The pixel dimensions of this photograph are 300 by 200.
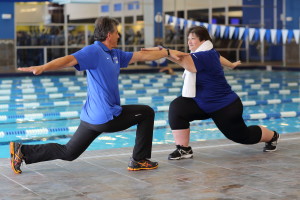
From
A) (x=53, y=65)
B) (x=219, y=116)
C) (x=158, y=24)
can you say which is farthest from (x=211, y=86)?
(x=158, y=24)

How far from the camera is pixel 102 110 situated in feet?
15.5

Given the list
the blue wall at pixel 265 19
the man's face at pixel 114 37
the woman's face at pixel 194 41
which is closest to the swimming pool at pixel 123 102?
the woman's face at pixel 194 41

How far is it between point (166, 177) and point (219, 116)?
1003 mm

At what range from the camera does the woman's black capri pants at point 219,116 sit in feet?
17.7

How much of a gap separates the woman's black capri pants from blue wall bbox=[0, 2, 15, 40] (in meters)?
17.0

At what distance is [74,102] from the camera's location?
1213 cm

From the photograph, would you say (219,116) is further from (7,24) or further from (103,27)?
(7,24)

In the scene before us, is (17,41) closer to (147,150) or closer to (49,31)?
(49,31)

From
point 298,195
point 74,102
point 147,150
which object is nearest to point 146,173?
point 147,150

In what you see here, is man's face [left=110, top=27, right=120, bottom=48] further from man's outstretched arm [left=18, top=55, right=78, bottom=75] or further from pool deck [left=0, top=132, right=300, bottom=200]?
pool deck [left=0, top=132, right=300, bottom=200]

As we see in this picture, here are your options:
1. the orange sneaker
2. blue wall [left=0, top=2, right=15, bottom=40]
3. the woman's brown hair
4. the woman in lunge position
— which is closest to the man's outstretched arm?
the orange sneaker

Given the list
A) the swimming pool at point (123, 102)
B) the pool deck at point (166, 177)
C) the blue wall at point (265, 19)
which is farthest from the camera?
the blue wall at point (265, 19)

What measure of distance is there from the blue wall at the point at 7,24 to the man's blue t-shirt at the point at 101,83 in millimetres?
17414

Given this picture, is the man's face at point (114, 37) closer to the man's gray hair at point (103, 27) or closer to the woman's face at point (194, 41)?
the man's gray hair at point (103, 27)
